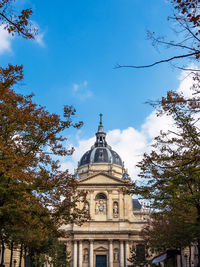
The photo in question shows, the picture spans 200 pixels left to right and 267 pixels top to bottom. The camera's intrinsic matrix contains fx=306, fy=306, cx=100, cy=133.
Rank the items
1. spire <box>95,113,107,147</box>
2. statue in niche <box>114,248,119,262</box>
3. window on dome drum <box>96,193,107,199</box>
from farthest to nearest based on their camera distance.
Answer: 1. spire <box>95,113,107,147</box>
2. window on dome drum <box>96,193,107,199</box>
3. statue in niche <box>114,248,119,262</box>

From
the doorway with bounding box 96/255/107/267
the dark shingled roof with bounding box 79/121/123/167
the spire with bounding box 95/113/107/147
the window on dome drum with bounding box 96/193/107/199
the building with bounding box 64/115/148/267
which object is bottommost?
the doorway with bounding box 96/255/107/267

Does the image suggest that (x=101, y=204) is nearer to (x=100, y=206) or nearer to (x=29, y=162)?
(x=100, y=206)

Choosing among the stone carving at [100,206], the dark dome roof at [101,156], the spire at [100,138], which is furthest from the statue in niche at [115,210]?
the spire at [100,138]

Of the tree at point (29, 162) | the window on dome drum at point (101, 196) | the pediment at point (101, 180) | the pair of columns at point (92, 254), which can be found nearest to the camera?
the tree at point (29, 162)

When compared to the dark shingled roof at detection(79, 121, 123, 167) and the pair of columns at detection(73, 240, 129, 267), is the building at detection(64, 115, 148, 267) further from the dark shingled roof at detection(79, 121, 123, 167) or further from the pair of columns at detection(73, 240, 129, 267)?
the dark shingled roof at detection(79, 121, 123, 167)

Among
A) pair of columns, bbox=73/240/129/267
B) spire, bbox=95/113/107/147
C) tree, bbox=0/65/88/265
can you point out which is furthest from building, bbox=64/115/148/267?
tree, bbox=0/65/88/265

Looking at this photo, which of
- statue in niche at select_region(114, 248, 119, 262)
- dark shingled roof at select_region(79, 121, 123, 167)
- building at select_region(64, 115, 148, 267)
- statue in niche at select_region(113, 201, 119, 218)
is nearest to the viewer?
building at select_region(64, 115, 148, 267)

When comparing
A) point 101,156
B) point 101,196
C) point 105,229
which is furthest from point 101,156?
point 105,229

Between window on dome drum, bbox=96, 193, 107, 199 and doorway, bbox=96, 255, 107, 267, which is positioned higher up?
window on dome drum, bbox=96, 193, 107, 199

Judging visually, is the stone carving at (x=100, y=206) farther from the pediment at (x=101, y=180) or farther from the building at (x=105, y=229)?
the pediment at (x=101, y=180)

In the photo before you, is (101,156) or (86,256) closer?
(86,256)

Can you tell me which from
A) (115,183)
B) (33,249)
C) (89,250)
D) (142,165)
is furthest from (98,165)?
(142,165)

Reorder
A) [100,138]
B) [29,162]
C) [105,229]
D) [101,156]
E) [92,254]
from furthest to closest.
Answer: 1. [100,138]
2. [101,156]
3. [105,229]
4. [92,254]
5. [29,162]

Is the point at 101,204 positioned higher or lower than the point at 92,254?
higher
